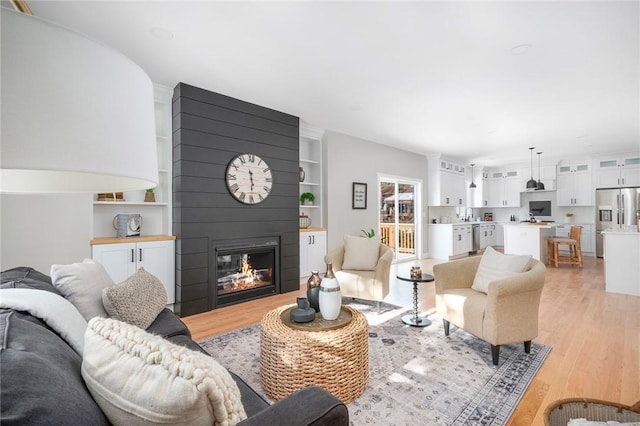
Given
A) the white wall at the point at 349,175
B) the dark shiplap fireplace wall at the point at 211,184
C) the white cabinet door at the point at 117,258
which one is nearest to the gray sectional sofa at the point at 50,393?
the white cabinet door at the point at 117,258

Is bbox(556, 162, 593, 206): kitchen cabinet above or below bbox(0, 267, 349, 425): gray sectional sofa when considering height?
above

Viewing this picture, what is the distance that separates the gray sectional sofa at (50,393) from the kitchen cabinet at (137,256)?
241 cm

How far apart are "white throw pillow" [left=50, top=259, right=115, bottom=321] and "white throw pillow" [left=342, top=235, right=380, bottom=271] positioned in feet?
8.82

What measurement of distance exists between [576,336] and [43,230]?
5072 mm

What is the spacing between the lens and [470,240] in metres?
8.37

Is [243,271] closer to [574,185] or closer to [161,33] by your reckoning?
[161,33]

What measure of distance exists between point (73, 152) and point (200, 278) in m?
3.45

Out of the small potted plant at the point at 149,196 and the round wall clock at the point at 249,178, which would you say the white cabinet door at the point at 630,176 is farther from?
the small potted plant at the point at 149,196

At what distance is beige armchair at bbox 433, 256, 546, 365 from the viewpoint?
2264 mm

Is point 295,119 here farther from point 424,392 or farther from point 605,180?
point 605,180

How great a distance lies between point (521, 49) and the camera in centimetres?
271

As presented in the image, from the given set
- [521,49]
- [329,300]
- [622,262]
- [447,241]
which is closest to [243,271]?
[329,300]

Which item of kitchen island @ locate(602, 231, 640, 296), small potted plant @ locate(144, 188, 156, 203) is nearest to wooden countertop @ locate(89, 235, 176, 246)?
small potted plant @ locate(144, 188, 156, 203)

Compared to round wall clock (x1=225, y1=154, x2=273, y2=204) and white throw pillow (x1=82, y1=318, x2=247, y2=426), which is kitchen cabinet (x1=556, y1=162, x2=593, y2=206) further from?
white throw pillow (x1=82, y1=318, x2=247, y2=426)
